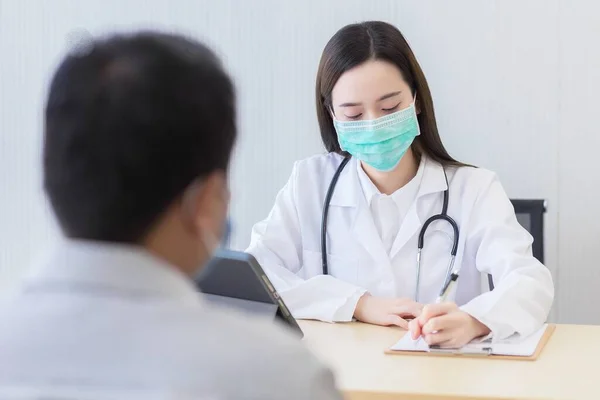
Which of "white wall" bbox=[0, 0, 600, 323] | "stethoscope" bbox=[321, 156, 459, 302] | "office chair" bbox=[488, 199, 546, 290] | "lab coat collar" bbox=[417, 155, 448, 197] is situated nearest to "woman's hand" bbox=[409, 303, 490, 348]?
"stethoscope" bbox=[321, 156, 459, 302]

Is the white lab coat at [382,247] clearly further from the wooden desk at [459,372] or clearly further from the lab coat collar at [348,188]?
the wooden desk at [459,372]

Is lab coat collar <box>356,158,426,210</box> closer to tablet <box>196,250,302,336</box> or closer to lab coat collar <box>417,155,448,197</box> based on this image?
lab coat collar <box>417,155,448,197</box>

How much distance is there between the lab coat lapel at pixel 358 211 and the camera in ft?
6.39

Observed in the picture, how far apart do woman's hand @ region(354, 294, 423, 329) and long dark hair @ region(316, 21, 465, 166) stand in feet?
1.44

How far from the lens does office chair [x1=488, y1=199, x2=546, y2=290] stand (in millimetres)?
2195

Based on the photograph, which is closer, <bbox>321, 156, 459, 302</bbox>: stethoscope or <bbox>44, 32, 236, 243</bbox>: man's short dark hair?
<bbox>44, 32, 236, 243</bbox>: man's short dark hair

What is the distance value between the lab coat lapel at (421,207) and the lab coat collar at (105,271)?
132 cm

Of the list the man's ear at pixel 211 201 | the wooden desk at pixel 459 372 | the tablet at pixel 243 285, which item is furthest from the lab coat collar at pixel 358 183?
the man's ear at pixel 211 201

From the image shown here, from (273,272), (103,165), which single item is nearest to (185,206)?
(103,165)

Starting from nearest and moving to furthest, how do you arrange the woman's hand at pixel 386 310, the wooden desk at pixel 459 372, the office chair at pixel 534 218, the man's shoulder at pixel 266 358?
the man's shoulder at pixel 266 358
the wooden desk at pixel 459 372
the woman's hand at pixel 386 310
the office chair at pixel 534 218

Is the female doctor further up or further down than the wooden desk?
further up

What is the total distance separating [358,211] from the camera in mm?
2016

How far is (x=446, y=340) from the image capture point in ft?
4.92

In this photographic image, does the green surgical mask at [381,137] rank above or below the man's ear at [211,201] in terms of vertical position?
below
